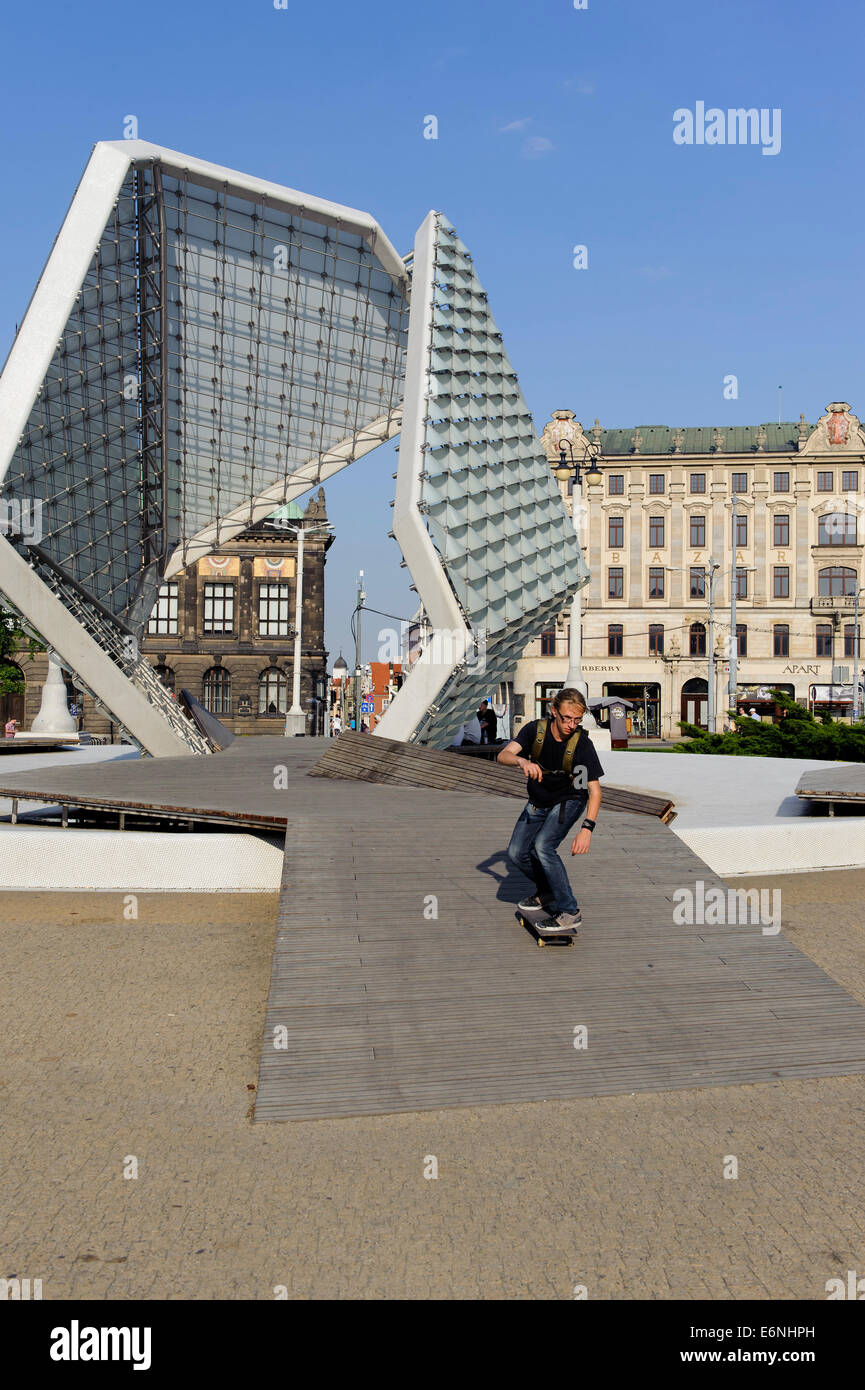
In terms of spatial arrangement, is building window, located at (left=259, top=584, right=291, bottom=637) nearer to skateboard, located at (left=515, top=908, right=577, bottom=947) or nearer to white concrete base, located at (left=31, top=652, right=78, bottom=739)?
white concrete base, located at (left=31, top=652, right=78, bottom=739)

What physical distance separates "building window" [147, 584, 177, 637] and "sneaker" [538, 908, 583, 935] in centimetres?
7558

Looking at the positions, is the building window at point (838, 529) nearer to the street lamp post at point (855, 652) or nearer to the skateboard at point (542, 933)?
the street lamp post at point (855, 652)

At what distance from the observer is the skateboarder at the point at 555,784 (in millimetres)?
8938

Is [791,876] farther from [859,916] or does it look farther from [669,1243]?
[669,1243]

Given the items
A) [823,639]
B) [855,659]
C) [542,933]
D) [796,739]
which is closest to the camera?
[542,933]

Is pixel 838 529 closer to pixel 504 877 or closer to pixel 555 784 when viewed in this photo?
pixel 504 877

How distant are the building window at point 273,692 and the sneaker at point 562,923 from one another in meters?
73.5

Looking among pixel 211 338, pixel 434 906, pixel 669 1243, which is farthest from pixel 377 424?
pixel 669 1243

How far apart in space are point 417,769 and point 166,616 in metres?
67.8

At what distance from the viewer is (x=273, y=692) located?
82.0 m

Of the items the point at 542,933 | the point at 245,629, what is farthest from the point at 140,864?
the point at 245,629

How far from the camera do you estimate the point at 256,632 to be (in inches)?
3238

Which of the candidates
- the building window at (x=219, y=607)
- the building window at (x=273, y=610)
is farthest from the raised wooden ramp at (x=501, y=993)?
the building window at (x=219, y=607)
